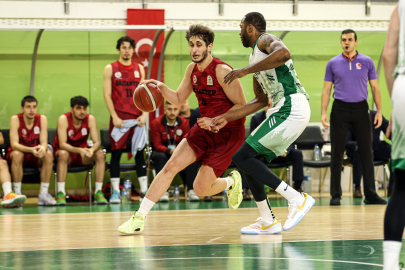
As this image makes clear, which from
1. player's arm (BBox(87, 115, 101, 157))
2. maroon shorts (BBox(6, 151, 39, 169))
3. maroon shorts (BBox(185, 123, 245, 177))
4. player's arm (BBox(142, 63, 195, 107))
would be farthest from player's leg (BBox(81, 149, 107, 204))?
maroon shorts (BBox(185, 123, 245, 177))

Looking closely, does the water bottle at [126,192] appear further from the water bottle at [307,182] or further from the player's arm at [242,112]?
the player's arm at [242,112]

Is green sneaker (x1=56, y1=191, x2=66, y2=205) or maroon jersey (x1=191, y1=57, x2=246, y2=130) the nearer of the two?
maroon jersey (x1=191, y1=57, x2=246, y2=130)

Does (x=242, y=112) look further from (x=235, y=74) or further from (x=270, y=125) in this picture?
(x=235, y=74)

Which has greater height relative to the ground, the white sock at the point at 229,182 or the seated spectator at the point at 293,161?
the white sock at the point at 229,182

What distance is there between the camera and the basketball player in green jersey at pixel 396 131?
2.24 meters

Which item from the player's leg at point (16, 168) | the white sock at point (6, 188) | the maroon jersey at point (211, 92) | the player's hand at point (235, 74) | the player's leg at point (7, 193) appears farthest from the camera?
the player's leg at point (16, 168)

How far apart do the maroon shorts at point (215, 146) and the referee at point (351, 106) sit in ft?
8.72

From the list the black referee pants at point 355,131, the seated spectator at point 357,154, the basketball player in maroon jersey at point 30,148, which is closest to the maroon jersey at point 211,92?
the black referee pants at point 355,131

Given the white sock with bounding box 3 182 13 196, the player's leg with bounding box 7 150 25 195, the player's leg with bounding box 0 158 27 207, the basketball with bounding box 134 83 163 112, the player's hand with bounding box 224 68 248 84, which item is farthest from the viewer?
the player's leg with bounding box 7 150 25 195

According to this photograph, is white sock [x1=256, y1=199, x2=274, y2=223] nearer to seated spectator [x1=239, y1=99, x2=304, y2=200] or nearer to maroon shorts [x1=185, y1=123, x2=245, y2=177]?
maroon shorts [x1=185, y1=123, x2=245, y2=177]

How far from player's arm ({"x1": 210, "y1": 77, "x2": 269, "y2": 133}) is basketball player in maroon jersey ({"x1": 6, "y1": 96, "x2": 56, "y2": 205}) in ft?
14.7

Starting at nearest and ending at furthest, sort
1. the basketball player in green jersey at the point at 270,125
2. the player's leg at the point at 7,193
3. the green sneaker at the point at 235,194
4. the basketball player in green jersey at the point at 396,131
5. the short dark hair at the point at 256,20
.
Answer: the basketball player in green jersey at the point at 396,131 → the basketball player in green jersey at the point at 270,125 → the short dark hair at the point at 256,20 → the green sneaker at the point at 235,194 → the player's leg at the point at 7,193

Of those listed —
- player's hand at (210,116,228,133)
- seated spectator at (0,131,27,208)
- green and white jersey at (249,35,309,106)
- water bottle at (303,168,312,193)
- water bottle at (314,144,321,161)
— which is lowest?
water bottle at (303,168,312,193)

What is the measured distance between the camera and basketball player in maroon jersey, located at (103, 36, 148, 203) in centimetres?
821
